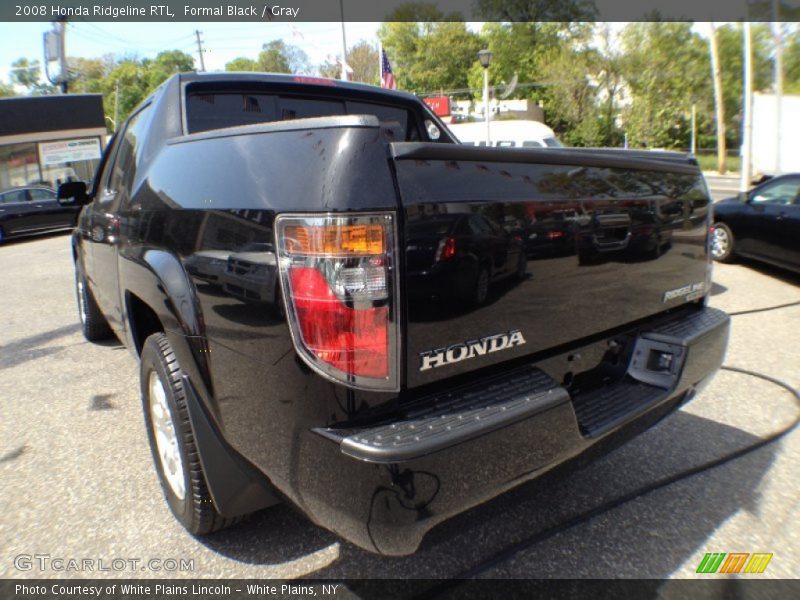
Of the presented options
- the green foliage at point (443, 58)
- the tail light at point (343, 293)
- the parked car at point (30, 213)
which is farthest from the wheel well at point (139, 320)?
the green foliage at point (443, 58)

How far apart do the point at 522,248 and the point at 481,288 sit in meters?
0.22

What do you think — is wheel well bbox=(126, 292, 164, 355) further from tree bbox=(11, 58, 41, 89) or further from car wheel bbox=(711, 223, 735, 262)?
tree bbox=(11, 58, 41, 89)

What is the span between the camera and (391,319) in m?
1.63

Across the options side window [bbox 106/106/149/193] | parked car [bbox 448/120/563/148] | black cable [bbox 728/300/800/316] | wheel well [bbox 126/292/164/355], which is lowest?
black cable [bbox 728/300/800/316]

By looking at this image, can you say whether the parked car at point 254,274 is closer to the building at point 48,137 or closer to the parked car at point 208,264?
the parked car at point 208,264

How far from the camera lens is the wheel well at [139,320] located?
278 cm

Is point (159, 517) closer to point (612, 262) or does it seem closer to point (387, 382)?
point (387, 382)

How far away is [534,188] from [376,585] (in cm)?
153

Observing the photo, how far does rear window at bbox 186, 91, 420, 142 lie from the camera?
2.97m

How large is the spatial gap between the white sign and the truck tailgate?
29431 mm

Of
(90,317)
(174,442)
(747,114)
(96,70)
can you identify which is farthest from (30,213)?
(96,70)

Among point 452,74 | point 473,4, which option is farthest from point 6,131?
point 473,4

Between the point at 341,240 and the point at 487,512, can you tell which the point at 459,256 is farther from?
the point at 487,512

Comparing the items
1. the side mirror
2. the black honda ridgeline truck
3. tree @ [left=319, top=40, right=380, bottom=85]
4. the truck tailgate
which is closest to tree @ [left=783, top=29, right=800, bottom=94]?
tree @ [left=319, top=40, right=380, bottom=85]
